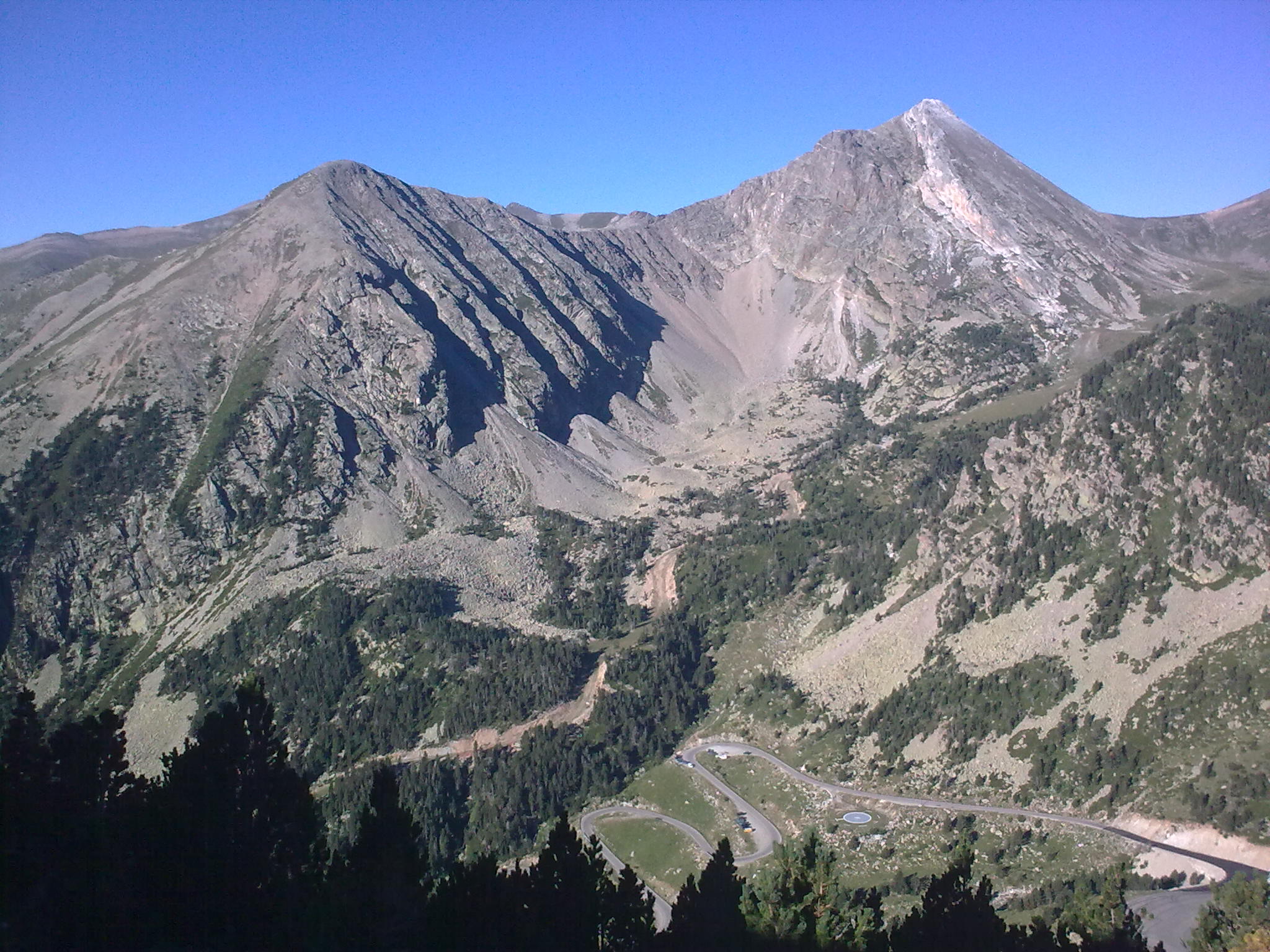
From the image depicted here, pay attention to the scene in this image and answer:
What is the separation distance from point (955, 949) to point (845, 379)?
585ft

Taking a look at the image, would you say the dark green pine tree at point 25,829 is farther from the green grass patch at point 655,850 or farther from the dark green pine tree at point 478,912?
the green grass patch at point 655,850

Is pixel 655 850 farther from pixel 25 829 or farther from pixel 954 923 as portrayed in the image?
pixel 25 829

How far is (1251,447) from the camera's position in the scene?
81750 millimetres

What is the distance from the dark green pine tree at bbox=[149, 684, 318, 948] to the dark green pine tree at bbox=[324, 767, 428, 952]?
142cm

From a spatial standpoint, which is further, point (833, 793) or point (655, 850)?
point (833, 793)

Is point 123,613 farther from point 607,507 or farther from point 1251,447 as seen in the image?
point 1251,447

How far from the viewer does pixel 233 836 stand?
27.1 metres

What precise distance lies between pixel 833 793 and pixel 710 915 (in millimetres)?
51525

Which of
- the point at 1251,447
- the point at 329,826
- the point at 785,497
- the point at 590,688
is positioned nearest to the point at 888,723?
the point at 590,688

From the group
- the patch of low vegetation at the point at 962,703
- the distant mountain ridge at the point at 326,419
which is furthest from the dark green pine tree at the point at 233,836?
the distant mountain ridge at the point at 326,419

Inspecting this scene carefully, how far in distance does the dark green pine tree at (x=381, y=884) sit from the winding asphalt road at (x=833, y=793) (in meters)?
20.0

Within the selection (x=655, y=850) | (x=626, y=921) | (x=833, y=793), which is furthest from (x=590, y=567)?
(x=626, y=921)

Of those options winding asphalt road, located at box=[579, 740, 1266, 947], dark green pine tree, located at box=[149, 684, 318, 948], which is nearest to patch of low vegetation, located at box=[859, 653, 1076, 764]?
winding asphalt road, located at box=[579, 740, 1266, 947]

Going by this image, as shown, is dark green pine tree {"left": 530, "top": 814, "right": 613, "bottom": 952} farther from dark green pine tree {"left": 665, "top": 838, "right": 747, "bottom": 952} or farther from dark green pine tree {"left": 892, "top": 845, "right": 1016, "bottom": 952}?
dark green pine tree {"left": 892, "top": 845, "right": 1016, "bottom": 952}
